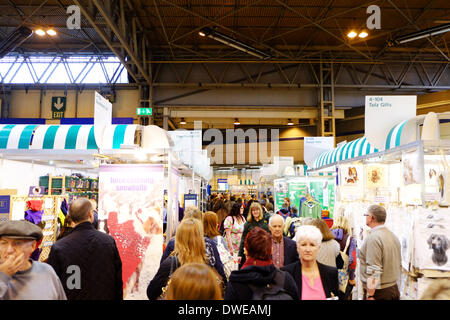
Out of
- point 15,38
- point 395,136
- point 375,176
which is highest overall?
point 15,38

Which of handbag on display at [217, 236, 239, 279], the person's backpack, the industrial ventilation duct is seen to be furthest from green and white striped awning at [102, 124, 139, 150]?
the industrial ventilation duct

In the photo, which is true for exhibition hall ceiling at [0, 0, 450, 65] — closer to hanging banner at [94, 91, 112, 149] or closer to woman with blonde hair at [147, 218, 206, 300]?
hanging banner at [94, 91, 112, 149]

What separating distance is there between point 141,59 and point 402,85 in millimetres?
11258

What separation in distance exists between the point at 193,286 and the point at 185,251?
125cm

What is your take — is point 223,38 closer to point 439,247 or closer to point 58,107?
point 58,107

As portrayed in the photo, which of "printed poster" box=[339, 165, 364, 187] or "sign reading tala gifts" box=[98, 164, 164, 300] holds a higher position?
"printed poster" box=[339, 165, 364, 187]

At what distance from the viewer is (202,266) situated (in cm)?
152

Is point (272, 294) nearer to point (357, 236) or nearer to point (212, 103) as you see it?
point (357, 236)

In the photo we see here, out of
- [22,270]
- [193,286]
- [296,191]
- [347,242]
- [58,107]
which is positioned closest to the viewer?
[193,286]

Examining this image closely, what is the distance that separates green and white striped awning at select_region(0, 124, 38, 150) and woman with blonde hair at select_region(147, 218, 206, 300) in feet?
13.0

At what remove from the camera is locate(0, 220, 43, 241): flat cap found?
169cm

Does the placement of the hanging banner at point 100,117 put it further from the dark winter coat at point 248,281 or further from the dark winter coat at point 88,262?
the dark winter coat at point 248,281

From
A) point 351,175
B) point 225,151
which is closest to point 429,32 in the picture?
point 351,175

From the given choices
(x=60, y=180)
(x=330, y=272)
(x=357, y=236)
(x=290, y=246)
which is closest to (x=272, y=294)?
(x=330, y=272)
